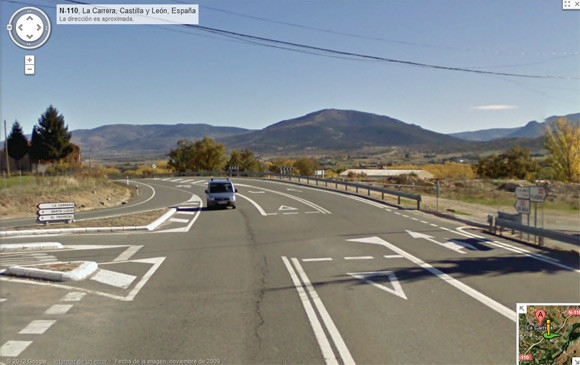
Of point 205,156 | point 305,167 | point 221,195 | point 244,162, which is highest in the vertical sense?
point 205,156

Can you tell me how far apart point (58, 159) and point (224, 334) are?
74601mm

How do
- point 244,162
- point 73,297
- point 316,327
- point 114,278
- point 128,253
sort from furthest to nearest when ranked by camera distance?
point 244,162, point 128,253, point 114,278, point 73,297, point 316,327

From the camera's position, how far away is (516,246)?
1493 centimetres

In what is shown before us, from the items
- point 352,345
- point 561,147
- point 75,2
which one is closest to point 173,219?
point 75,2

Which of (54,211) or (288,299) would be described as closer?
(288,299)

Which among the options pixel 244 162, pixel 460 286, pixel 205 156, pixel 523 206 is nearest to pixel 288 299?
pixel 460 286

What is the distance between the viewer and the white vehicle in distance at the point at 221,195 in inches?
1133

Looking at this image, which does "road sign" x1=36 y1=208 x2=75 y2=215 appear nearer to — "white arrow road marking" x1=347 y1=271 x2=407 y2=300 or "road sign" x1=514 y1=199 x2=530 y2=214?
"white arrow road marking" x1=347 y1=271 x2=407 y2=300

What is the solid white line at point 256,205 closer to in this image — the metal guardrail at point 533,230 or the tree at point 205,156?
the metal guardrail at point 533,230

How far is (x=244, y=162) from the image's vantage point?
10094 cm

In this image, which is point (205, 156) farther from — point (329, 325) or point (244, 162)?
point (329, 325)

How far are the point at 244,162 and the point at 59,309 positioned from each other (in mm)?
92508

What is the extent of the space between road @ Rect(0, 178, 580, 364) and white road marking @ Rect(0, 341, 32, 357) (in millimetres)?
28

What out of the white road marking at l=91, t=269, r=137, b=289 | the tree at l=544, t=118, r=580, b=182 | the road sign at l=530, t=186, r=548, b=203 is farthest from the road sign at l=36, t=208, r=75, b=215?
the tree at l=544, t=118, r=580, b=182
